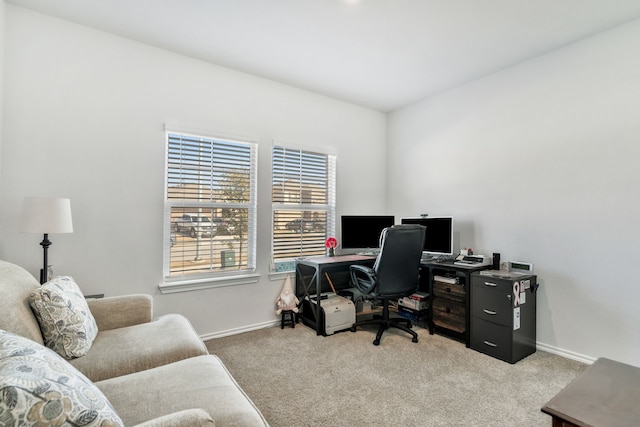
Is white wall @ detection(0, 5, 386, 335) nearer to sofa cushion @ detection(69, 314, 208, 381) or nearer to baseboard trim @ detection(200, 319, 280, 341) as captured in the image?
baseboard trim @ detection(200, 319, 280, 341)

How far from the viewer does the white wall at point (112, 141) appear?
229cm

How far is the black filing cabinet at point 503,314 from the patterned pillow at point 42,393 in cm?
272

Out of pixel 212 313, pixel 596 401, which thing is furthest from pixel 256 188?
pixel 596 401

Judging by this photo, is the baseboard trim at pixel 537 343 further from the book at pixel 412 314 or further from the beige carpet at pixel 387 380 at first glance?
the book at pixel 412 314

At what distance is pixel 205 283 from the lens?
3020 mm

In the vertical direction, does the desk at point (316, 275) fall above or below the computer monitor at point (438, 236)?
below

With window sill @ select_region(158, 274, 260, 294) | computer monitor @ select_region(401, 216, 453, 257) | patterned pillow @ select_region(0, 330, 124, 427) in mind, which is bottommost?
window sill @ select_region(158, 274, 260, 294)

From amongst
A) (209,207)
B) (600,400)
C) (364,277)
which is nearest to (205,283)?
A: (209,207)

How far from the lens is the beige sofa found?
1.14 m

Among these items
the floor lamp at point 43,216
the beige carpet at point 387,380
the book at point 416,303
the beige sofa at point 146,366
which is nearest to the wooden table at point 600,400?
the beige carpet at point 387,380

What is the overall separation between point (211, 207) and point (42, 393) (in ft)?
8.01

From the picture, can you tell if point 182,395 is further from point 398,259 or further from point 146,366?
point 398,259

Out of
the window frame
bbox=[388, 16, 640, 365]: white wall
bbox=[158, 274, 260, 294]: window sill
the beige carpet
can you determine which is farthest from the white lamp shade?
bbox=[388, 16, 640, 365]: white wall

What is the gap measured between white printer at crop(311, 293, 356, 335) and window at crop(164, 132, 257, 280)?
0.87m
